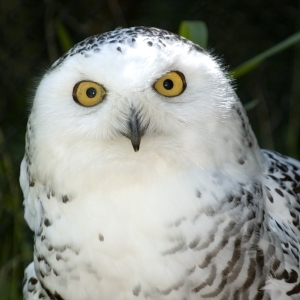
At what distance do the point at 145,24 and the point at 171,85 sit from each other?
1978 millimetres

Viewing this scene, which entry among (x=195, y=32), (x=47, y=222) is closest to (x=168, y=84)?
(x=47, y=222)

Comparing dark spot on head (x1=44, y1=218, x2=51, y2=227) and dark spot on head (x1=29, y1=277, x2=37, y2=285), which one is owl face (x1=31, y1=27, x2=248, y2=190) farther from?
dark spot on head (x1=29, y1=277, x2=37, y2=285)

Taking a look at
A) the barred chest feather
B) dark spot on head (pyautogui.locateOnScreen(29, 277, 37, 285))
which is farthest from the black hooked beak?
dark spot on head (pyautogui.locateOnScreen(29, 277, 37, 285))

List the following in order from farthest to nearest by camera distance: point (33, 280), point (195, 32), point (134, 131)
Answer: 1. point (195, 32)
2. point (33, 280)
3. point (134, 131)

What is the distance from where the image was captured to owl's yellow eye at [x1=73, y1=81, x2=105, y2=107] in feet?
4.25

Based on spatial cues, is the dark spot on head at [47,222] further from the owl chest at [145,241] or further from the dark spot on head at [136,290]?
the dark spot on head at [136,290]

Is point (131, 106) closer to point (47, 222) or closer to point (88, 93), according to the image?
point (88, 93)

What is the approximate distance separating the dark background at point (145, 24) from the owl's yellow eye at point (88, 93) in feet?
3.99

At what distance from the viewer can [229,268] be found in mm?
1351

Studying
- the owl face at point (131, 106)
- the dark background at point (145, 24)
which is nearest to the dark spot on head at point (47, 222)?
the owl face at point (131, 106)

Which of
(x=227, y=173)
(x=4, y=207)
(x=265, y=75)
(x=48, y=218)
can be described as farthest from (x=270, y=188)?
(x=265, y=75)

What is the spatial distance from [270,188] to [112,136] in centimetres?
48

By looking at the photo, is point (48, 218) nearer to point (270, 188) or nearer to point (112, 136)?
point (112, 136)

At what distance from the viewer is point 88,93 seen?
1299 millimetres
